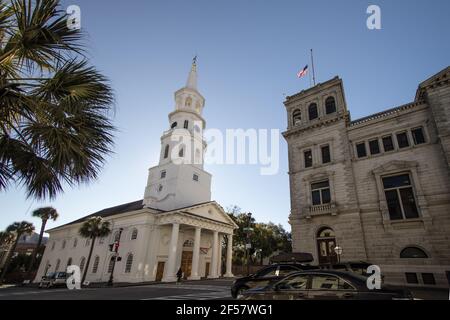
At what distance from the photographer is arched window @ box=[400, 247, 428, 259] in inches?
677

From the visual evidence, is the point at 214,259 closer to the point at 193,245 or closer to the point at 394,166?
the point at 193,245

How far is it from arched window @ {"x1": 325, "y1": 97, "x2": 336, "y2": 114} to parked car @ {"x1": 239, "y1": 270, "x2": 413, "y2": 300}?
72.9 ft

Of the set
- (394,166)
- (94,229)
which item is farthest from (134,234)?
(394,166)

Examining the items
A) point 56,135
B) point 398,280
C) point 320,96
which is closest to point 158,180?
point 320,96

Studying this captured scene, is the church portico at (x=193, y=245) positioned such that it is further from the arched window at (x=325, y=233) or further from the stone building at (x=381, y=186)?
the arched window at (x=325, y=233)

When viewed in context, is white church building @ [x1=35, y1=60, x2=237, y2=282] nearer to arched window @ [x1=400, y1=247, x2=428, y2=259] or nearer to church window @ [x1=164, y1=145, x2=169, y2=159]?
church window @ [x1=164, y1=145, x2=169, y2=159]

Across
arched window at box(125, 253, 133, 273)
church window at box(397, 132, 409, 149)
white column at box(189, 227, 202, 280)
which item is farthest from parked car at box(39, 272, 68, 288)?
church window at box(397, 132, 409, 149)

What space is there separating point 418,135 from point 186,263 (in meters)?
30.0

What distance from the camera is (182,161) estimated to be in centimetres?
3884

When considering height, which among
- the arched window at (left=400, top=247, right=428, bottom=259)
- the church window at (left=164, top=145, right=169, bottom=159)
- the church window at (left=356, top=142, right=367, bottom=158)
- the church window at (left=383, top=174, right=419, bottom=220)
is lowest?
the arched window at (left=400, top=247, right=428, bottom=259)

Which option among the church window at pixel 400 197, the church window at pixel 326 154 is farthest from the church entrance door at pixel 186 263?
the church window at pixel 400 197

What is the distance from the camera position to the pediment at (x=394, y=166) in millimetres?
19125

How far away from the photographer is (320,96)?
1030 inches
